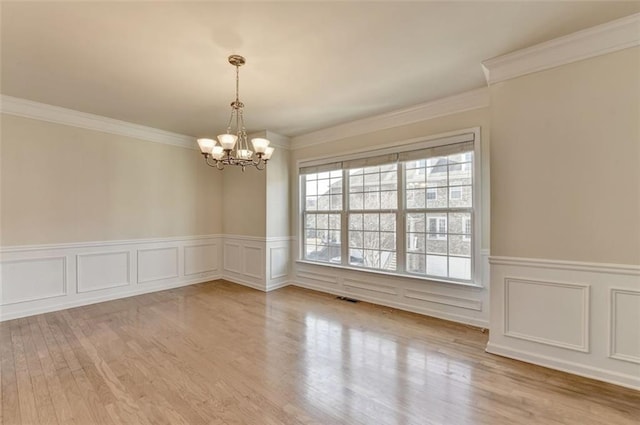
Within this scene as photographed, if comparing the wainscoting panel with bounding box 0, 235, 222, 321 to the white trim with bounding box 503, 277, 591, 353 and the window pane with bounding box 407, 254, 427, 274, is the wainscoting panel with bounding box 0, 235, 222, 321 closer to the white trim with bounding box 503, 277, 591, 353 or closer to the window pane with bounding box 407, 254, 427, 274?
the window pane with bounding box 407, 254, 427, 274

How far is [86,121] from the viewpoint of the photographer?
4230 mm

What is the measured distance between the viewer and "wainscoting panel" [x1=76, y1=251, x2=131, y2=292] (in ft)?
13.9

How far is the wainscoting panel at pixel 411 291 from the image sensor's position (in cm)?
345

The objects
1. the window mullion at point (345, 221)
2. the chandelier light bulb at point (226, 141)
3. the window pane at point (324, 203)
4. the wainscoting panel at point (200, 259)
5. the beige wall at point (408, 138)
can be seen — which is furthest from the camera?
the wainscoting panel at point (200, 259)

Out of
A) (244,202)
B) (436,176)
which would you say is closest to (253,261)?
(244,202)

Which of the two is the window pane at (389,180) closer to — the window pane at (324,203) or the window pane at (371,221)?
the window pane at (371,221)

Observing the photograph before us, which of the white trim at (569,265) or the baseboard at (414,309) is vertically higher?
the white trim at (569,265)

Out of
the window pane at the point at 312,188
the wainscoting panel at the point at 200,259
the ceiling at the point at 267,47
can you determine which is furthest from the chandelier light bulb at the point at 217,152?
the wainscoting panel at the point at 200,259

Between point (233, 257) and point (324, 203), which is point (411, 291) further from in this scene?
point (233, 257)

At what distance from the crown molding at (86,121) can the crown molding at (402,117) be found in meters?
2.20

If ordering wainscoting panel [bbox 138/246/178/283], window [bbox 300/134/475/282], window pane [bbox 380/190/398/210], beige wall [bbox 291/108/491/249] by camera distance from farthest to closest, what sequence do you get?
wainscoting panel [bbox 138/246/178/283] → window pane [bbox 380/190/398/210] → window [bbox 300/134/475/282] → beige wall [bbox 291/108/491/249]

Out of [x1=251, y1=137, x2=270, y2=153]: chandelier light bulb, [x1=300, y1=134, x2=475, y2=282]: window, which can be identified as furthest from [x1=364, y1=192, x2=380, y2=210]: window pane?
[x1=251, y1=137, x2=270, y2=153]: chandelier light bulb

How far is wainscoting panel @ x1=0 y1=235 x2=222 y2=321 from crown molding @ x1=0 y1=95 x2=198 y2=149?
67.0 inches

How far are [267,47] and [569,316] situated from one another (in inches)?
135
